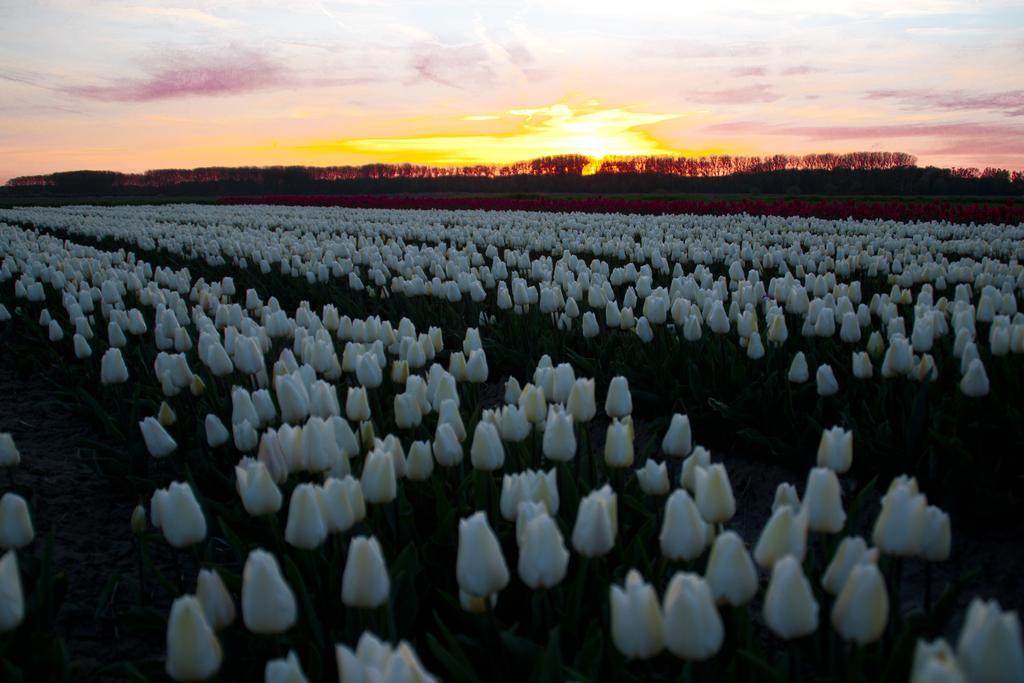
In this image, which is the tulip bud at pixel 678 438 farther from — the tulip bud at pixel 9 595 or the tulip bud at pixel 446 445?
the tulip bud at pixel 9 595

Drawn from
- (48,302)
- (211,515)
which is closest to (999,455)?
(211,515)

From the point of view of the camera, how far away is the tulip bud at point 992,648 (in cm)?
117

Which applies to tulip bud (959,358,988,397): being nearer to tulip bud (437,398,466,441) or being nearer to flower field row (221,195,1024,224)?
tulip bud (437,398,466,441)

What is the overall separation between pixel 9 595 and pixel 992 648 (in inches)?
74.1

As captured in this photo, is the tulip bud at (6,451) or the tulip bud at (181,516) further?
the tulip bud at (6,451)

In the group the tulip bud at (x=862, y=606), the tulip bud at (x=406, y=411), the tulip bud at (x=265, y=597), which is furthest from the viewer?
the tulip bud at (x=406, y=411)

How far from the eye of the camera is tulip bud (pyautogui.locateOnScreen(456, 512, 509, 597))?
166 cm

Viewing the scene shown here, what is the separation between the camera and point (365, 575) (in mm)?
1639

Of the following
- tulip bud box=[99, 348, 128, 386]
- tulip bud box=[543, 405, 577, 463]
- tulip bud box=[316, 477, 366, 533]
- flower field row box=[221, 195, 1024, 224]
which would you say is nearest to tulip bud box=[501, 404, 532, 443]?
tulip bud box=[543, 405, 577, 463]

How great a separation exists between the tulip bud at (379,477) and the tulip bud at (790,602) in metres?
1.10

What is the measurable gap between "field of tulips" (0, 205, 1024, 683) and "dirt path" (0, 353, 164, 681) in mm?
106

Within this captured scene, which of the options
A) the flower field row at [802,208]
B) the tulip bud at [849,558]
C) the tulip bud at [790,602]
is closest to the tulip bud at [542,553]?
the tulip bud at [790,602]

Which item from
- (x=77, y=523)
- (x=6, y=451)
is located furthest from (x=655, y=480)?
(x=77, y=523)

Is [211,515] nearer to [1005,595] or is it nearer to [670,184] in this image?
[1005,595]
